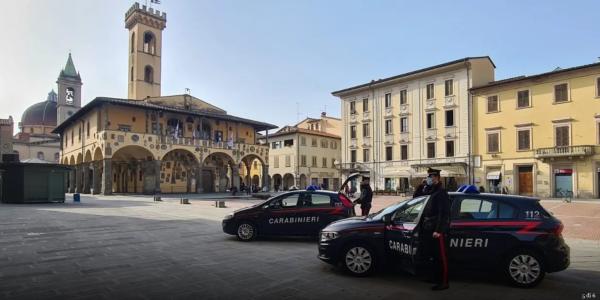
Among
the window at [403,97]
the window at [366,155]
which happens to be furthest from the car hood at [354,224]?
the window at [366,155]

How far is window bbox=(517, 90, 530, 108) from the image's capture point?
36031 mm

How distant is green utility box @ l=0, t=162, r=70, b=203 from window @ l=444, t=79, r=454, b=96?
33.8 meters

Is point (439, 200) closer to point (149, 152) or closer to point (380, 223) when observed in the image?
point (380, 223)

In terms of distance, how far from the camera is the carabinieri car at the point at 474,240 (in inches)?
239

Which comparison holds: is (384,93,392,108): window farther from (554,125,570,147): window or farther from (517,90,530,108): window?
(554,125,570,147): window

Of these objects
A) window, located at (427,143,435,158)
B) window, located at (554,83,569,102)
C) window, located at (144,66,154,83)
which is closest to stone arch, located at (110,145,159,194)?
window, located at (144,66,154,83)

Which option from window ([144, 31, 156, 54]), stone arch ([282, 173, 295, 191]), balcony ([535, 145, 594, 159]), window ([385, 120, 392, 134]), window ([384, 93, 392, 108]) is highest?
window ([144, 31, 156, 54])

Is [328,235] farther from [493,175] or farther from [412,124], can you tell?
[412,124]

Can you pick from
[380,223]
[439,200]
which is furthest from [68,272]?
[439,200]

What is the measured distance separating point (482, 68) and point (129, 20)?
1692 inches

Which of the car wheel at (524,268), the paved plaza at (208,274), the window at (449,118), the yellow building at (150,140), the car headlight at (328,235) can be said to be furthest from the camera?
the window at (449,118)

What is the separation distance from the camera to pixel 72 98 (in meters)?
80.9

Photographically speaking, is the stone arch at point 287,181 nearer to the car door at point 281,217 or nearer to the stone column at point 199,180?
the stone column at point 199,180

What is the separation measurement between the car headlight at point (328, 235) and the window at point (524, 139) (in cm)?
3439
